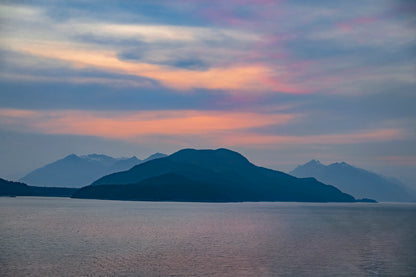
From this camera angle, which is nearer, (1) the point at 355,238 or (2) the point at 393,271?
(2) the point at 393,271

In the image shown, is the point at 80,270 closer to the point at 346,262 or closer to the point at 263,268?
the point at 263,268

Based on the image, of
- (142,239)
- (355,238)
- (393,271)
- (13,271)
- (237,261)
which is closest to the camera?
(13,271)

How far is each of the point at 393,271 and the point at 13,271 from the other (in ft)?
189

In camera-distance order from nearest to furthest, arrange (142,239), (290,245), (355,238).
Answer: (290,245) → (142,239) → (355,238)

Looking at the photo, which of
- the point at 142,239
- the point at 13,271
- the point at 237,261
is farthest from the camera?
the point at 142,239

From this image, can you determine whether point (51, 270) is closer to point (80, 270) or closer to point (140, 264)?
point (80, 270)

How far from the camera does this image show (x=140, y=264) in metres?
76.8

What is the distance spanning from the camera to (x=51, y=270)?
2744 inches

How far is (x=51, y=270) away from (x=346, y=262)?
49.7 m

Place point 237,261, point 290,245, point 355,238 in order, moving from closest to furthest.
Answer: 1. point 237,261
2. point 290,245
3. point 355,238

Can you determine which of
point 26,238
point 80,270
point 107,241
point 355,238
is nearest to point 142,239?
point 107,241

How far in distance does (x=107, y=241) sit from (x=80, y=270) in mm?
41343

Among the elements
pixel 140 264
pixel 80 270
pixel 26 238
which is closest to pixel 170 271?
pixel 140 264

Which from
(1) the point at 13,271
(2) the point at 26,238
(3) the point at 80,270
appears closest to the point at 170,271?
(3) the point at 80,270
